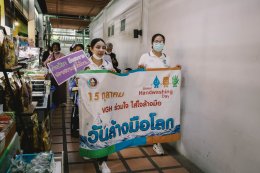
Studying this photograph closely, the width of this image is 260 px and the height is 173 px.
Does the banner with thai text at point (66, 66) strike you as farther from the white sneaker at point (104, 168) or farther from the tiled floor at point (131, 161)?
the white sneaker at point (104, 168)

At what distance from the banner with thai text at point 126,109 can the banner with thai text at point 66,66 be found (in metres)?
1.06

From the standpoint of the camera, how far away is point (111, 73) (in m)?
2.81

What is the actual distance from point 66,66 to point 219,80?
2.13 meters

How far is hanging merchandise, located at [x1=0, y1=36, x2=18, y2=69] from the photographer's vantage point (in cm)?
192

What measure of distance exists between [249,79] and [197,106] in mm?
947

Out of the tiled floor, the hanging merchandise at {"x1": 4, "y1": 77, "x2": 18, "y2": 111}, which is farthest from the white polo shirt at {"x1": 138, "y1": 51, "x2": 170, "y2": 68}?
the hanging merchandise at {"x1": 4, "y1": 77, "x2": 18, "y2": 111}

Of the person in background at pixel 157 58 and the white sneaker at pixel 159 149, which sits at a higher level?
the person in background at pixel 157 58

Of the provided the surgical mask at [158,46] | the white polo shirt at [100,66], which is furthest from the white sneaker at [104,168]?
the surgical mask at [158,46]

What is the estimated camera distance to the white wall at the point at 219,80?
231 centimetres

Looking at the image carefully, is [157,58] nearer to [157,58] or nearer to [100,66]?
[157,58]

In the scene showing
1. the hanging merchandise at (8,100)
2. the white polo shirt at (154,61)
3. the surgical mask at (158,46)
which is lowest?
the hanging merchandise at (8,100)

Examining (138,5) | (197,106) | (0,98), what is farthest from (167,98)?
(138,5)

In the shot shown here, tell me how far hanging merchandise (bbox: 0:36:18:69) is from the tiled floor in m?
1.55

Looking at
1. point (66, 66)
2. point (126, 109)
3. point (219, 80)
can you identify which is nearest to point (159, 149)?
point (126, 109)
